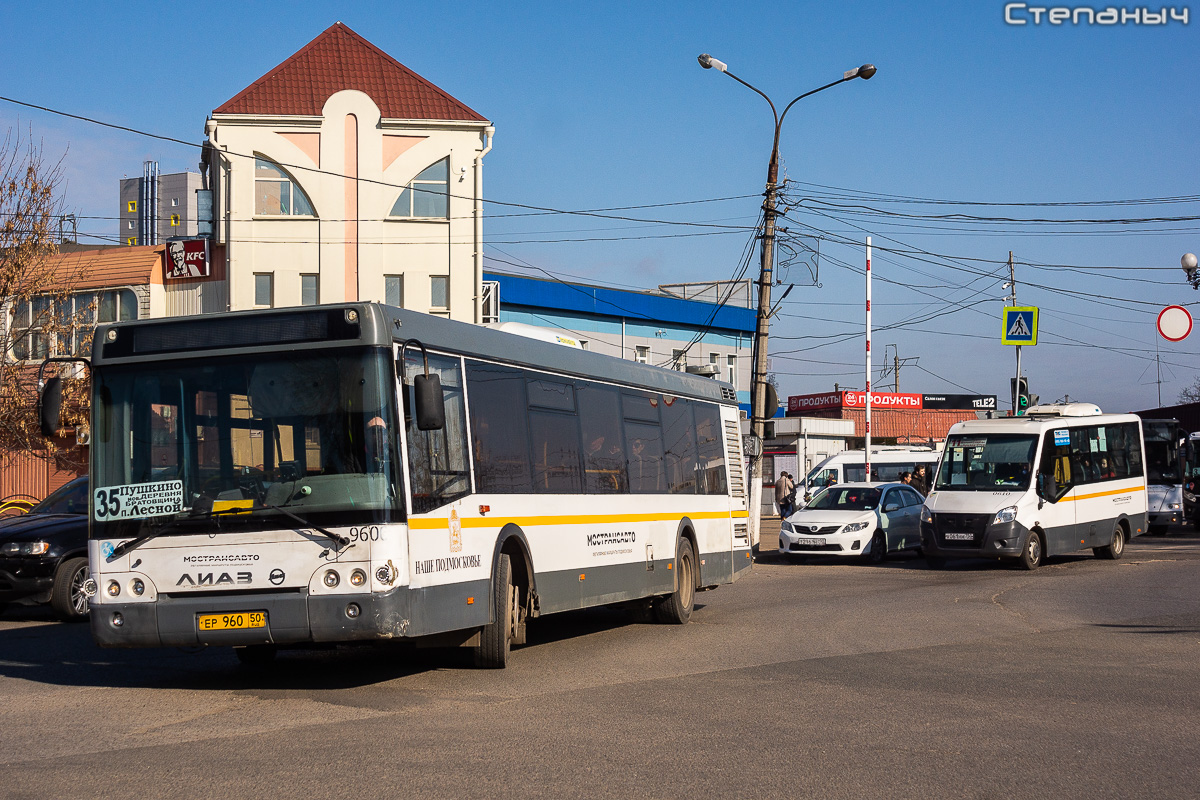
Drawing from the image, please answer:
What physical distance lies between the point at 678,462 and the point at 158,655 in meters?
6.15

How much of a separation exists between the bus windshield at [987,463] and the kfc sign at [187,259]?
2399 cm

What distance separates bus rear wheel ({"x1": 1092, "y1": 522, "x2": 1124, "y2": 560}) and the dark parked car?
18.3m

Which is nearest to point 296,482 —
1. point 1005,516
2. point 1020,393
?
point 1005,516

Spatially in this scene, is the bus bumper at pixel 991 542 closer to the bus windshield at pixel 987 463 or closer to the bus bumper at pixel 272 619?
the bus windshield at pixel 987 463

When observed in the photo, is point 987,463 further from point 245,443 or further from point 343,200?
point 343,200

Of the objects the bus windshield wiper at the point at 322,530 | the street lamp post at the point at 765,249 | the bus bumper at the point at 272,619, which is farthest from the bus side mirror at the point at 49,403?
the street lamp post at the point at 765,249

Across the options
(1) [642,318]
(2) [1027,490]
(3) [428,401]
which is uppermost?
(1) [642,318]

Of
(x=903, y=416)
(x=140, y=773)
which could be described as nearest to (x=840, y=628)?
(x=140, y=773)

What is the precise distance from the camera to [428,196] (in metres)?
38.0

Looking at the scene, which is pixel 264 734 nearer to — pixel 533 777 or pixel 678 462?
pixel 533 777

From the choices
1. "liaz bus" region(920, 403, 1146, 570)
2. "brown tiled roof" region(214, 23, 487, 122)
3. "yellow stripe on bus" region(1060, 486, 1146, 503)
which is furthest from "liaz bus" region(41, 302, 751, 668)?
"brown tiled roof" region(214, 23, 487, 122)

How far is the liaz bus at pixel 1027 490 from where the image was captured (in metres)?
21.7

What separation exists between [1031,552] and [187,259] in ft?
87.1

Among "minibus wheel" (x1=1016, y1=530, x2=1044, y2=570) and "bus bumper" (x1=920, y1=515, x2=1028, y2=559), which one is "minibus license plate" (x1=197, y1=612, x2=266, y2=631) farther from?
"minibus wheel" (x1=1016, y1=530, x2=1044, y2=570)
